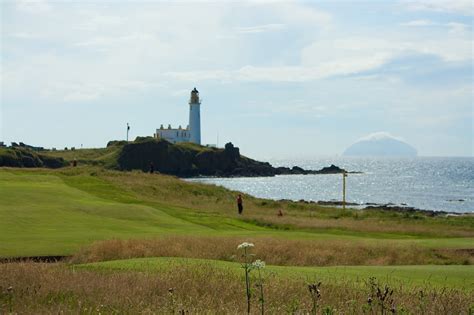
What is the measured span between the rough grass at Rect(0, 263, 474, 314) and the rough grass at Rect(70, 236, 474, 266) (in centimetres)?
722

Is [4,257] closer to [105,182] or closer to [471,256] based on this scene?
[471,256]

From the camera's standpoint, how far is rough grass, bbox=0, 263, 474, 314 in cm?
959

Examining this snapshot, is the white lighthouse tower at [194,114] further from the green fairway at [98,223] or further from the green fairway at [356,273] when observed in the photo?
the green fairway at [356,273]

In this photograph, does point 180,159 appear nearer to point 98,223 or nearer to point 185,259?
point 98,223

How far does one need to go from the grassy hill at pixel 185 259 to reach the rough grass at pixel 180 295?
0.11 feet

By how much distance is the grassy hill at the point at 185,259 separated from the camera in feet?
34.6

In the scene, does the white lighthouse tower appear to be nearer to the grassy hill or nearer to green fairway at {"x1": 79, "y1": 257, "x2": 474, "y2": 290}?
the grassy hill

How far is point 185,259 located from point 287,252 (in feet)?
19.3

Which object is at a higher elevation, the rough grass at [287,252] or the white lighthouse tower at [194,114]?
the white lighthouse tower at [194,114]

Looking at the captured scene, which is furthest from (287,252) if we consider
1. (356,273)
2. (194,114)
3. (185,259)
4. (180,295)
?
(194,114)

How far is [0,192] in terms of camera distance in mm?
38500

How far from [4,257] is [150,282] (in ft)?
34.8

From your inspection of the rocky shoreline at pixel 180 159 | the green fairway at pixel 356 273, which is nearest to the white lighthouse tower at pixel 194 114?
the rocky shoreline at pixel 180 159

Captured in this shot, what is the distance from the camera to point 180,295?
11211 millimetres
